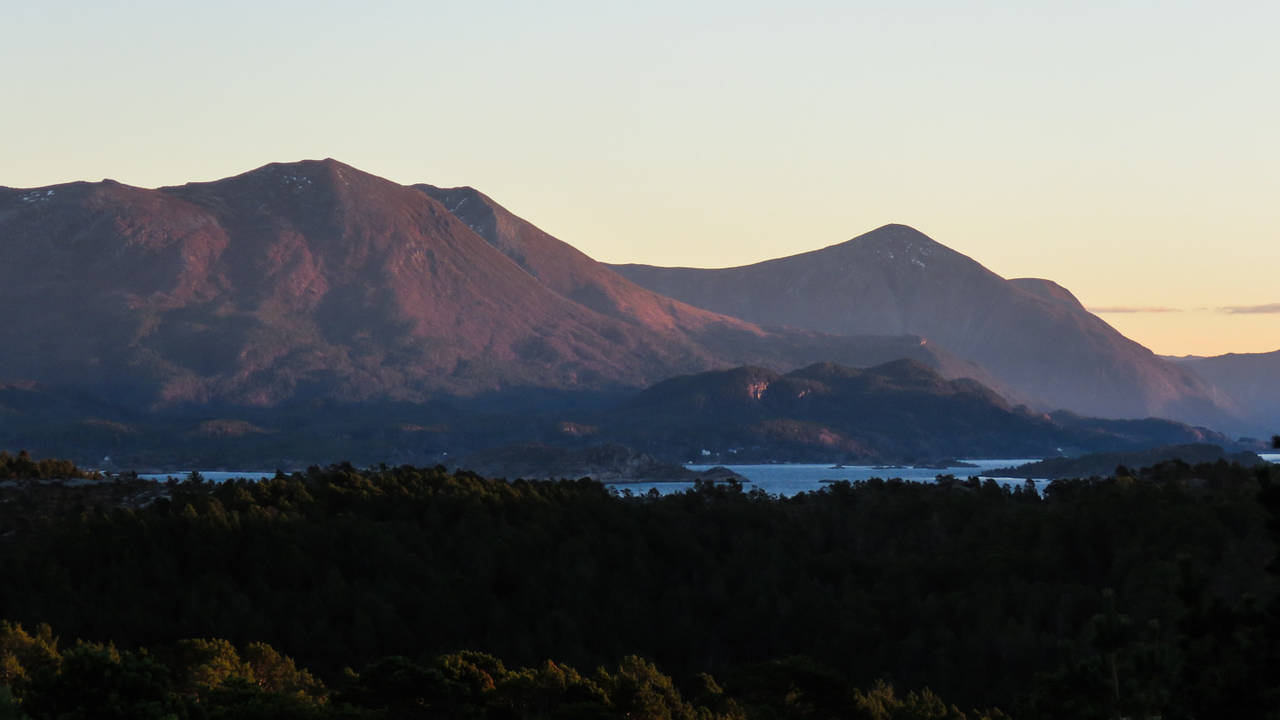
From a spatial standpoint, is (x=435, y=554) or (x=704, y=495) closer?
(x=435, y=554)

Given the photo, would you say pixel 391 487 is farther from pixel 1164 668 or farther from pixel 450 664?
pixel 1164 668

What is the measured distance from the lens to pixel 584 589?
315 ft

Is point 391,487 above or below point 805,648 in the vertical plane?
above

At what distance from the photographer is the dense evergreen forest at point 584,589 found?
65438 mm

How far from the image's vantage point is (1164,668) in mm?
46812

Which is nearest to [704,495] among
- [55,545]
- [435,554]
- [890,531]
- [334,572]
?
[890,531]

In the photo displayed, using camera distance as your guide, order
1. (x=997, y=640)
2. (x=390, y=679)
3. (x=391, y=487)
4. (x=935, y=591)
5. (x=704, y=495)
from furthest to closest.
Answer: (x=704, y=495)
(x=391, y=487)
(x=935, y=591)
(x=997, y=640)
(x=390, y=679)

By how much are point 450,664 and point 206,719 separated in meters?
11.7

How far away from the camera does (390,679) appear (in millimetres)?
59562

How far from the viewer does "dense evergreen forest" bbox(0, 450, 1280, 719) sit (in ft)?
215

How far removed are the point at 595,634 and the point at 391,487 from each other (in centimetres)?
2893

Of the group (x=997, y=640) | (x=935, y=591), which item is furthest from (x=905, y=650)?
(x=935, y=591)

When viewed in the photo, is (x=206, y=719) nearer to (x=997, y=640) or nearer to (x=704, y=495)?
(x=997, y=640)

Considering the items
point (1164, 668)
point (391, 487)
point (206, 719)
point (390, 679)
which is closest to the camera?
point (1164, 668)
